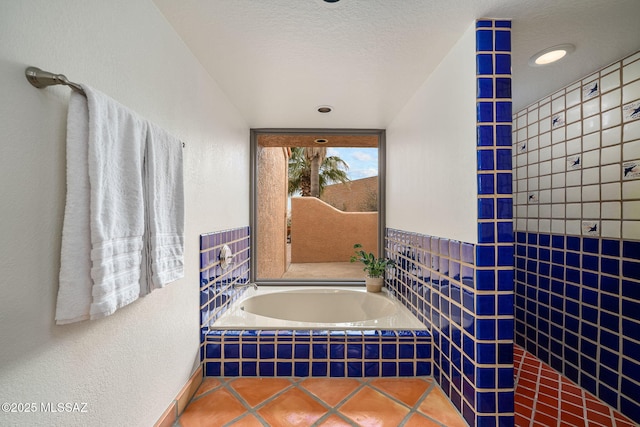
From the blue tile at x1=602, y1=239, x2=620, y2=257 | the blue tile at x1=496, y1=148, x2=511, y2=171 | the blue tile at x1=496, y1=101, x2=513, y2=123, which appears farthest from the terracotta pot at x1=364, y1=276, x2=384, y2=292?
the blue tile at x1=496, y1=101, x2=513, y2=123

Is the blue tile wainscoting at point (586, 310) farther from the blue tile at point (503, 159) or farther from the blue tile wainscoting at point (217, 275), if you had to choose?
the blue tile wainscoting at point (217, 275)

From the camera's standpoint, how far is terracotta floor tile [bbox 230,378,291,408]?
147 cm

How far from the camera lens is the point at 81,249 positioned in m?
0.72

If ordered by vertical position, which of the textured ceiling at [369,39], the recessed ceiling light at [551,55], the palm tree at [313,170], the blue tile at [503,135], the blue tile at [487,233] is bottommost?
the blue tile at [487,233]

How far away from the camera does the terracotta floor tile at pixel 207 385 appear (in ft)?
5.00

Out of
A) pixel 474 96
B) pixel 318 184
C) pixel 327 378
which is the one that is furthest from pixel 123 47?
pixel 318 184

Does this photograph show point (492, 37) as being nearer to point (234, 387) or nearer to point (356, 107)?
point (356, 107)

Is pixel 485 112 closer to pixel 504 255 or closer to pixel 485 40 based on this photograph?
pixel 485 40

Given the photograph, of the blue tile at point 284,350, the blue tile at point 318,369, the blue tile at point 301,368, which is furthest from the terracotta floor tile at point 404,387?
the blue tile at point 284,350

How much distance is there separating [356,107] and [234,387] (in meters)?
2.06

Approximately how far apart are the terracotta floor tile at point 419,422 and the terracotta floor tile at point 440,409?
0.03 meters

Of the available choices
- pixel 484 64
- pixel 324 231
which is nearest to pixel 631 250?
pixel 484 64

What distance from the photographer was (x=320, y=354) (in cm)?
167

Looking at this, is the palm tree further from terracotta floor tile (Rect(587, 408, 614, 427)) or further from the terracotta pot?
terracotta floor tile (Rect(587, 408, 614, 427))
